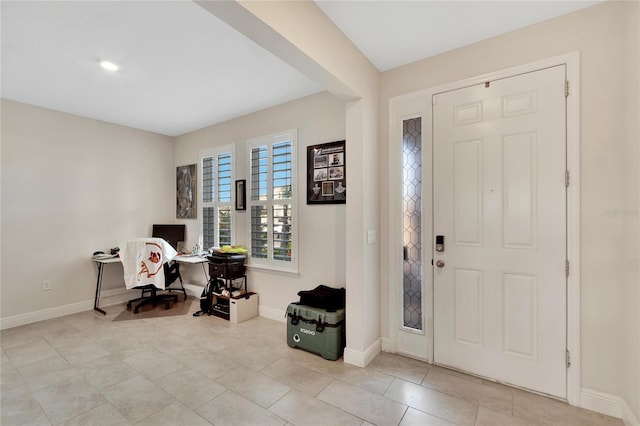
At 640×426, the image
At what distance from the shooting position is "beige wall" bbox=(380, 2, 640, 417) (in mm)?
1696

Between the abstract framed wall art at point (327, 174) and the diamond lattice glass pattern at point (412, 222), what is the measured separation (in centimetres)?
66

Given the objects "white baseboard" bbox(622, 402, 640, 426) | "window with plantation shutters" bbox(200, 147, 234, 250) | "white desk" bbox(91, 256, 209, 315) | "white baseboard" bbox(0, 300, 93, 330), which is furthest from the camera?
"window with plantation shutters" bbox(200, 147, 234, 250)

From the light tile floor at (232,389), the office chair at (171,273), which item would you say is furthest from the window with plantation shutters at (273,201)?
the office chair at (171,273)

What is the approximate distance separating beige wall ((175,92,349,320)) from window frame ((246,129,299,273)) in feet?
0.19

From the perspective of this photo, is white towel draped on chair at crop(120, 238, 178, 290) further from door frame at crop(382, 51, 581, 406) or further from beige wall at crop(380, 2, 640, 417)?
beige wall at crop(380, 2, 640, 417)

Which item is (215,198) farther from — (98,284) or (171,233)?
(98,284)

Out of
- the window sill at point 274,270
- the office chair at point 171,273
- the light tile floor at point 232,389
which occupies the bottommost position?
the light tile floor at point 232,389

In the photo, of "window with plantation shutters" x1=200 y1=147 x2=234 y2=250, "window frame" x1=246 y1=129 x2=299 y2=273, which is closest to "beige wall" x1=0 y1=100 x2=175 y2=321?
"window with plantation shutters" x1=200 y1=147 x2=234 y2=250

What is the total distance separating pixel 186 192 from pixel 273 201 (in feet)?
6.86

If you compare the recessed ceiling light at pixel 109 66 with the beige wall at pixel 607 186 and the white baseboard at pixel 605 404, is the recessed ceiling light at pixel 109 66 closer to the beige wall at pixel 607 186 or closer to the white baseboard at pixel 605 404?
the beige wall at pixel 607 186

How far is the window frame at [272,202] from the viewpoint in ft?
11.2

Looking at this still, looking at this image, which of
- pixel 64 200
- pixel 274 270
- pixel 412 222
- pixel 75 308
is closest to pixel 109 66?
pixel 64 200

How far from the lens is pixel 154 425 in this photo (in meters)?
1.77

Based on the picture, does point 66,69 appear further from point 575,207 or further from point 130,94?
point 575,207
